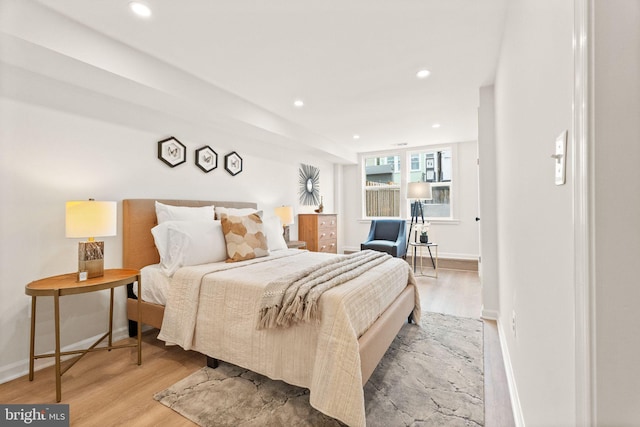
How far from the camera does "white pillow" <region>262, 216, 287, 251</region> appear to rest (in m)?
3.27

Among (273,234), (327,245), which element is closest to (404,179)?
(327,245)

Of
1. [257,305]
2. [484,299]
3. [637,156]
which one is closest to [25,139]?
[257,305]

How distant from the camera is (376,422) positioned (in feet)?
4.93

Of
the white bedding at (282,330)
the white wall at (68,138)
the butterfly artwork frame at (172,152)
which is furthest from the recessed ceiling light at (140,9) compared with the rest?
the white bedding at (282,330)

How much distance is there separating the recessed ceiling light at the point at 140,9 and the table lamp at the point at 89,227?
1.29 m

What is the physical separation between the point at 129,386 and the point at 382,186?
5.34 metres

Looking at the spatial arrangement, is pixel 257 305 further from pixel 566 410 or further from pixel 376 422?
pixel 566 410

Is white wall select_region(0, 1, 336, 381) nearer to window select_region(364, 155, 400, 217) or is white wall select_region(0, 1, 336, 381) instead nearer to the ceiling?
the ceiling

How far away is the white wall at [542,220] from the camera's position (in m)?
0.71

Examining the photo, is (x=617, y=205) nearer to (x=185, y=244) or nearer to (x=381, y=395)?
(x=381, y=395)

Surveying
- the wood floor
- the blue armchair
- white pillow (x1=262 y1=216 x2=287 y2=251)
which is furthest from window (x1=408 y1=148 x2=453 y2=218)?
white pillow (x1=262 y1=216 x2=287 y2=251)

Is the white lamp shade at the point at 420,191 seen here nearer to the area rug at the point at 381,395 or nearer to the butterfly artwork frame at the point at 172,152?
the area rug at the point at 381,395

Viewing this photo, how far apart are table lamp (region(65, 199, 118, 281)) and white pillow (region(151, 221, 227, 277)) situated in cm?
40

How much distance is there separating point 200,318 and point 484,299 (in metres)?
2.72
